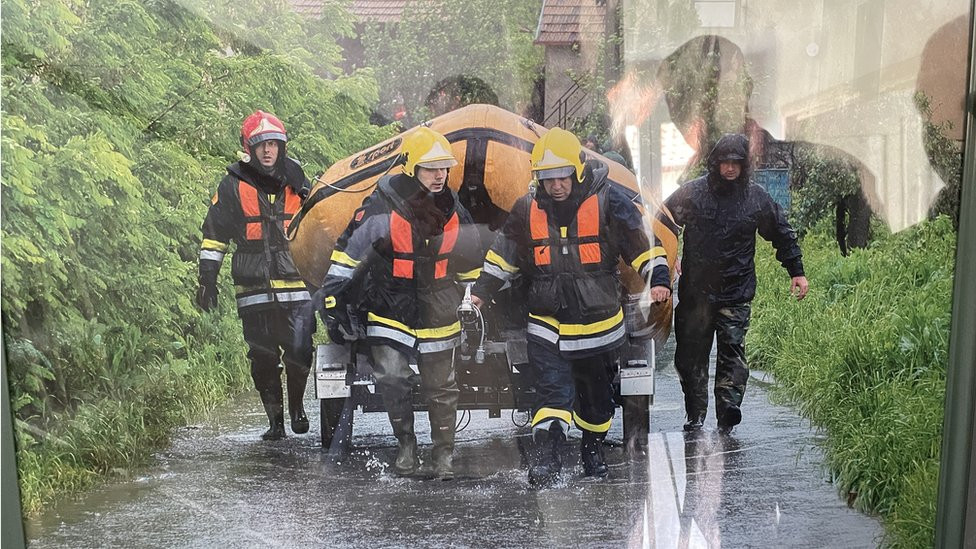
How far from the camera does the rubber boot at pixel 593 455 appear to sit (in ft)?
10.5

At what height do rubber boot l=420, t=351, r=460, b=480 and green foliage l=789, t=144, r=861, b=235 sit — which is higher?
green foliage l=789, t=144, r=861, b=235

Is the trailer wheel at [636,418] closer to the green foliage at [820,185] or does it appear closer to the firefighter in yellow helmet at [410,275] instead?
the firefighter in yellow helmet at [410,275]

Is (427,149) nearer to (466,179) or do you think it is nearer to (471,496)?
(466,179)

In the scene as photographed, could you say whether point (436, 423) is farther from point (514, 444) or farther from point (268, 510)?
point (268, 510)

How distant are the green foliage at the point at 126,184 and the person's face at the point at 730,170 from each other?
1.31 metres

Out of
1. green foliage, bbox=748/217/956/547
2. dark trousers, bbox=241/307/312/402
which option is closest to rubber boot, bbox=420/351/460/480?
dark trousers, bbox=241/307/312/402

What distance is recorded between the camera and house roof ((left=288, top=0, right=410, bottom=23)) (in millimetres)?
2924

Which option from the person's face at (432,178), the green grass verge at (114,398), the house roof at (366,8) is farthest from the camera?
the green grass verge at (114,398)

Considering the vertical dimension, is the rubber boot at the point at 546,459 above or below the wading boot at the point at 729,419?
below

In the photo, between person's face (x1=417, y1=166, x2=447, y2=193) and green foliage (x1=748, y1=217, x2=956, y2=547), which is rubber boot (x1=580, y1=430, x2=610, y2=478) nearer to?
green foliage (x1=748, y1=217, x2=956, y2=547)

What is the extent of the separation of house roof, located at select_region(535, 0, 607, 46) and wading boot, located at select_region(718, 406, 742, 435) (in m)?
1.53

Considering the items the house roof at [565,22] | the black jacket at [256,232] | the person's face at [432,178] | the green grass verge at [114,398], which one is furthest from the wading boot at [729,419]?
the green grass verge at [114,398]

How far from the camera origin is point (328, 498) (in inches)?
125

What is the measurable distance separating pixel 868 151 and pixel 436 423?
1948mm
